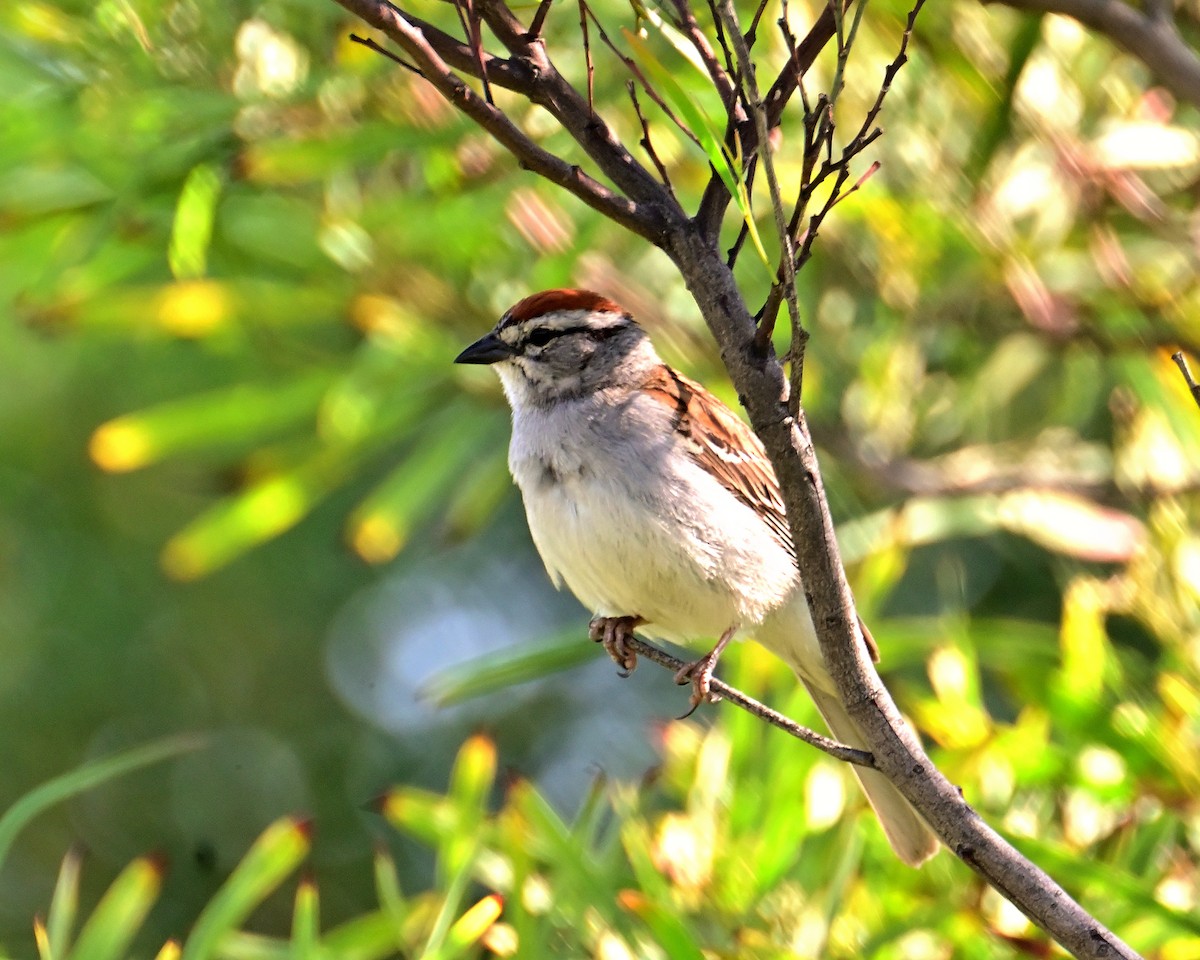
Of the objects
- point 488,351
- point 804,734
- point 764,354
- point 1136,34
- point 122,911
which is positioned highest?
point 1136,34

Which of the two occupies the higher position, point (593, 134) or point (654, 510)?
point (593, 134)

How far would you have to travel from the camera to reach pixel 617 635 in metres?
2.77

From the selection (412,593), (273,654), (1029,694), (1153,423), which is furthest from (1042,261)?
(273,654)

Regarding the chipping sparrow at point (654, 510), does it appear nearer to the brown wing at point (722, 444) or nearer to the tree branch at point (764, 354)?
the brown wing at point (722, 444)

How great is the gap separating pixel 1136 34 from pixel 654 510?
1109 mm

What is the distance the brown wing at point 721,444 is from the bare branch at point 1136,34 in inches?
37.9

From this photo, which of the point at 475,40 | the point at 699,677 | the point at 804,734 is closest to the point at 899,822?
the point at 699,677

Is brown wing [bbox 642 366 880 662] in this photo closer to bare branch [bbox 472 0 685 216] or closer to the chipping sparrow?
the chipping sparrow

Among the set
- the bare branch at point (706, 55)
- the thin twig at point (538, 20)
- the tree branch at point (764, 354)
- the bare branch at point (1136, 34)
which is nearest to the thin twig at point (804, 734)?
the tree branch at point (764, 354)

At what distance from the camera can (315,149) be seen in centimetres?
309

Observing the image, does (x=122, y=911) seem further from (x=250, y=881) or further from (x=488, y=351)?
(x=488, y=351)

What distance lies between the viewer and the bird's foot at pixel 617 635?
9.02 feet

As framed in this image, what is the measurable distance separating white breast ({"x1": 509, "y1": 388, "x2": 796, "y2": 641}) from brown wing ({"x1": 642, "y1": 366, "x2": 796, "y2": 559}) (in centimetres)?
5

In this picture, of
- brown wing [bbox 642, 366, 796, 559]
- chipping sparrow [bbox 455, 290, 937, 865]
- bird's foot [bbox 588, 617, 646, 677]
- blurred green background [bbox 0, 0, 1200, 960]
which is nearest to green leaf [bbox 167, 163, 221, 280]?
blurred green background [bbox 0, 0, 1200, 960]
